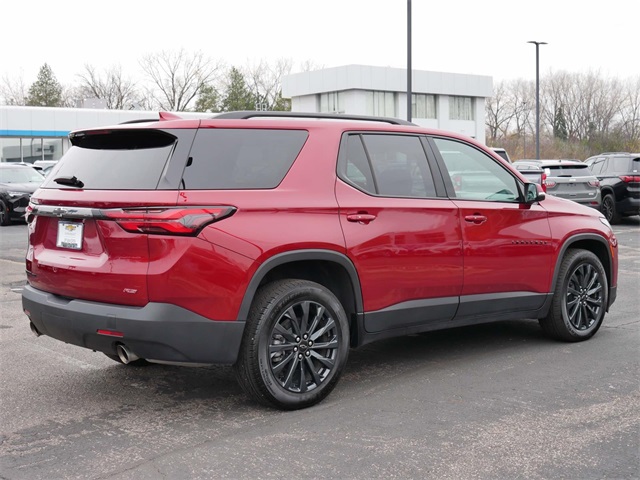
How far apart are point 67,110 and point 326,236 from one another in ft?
182

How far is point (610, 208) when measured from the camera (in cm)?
1991

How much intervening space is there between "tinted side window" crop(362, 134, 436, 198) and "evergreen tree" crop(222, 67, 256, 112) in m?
86.7

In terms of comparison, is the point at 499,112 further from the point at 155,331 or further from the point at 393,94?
the point at 155,331

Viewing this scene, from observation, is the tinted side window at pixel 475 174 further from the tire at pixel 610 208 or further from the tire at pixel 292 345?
the tire at pixel 610 208

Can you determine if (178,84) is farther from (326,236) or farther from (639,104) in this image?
(326,236)

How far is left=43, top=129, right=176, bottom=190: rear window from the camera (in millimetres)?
4742

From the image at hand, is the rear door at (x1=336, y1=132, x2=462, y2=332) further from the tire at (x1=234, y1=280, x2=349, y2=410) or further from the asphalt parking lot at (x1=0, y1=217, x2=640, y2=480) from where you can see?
the asphalt parking lot at (x1=0, y1=217, x2=640, y2=480)

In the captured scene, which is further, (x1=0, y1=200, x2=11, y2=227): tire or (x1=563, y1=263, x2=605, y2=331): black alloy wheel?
(x1=0, y1=200, x2=11, y2=227): tire

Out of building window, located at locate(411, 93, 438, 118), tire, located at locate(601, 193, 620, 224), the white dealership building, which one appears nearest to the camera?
tire, located at locate(601, 193, 620, 224)

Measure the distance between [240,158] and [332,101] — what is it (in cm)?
7072

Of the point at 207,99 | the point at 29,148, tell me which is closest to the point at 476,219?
the point at 29,148

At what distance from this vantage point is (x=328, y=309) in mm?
5078

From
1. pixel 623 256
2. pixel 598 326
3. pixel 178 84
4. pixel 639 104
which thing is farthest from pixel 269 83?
pixel 598 326

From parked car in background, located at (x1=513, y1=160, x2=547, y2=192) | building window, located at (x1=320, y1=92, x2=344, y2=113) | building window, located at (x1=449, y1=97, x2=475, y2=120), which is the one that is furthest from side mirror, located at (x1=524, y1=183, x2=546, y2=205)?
building window, located at (x1=449, y1=97, x2=475, y2=120)
